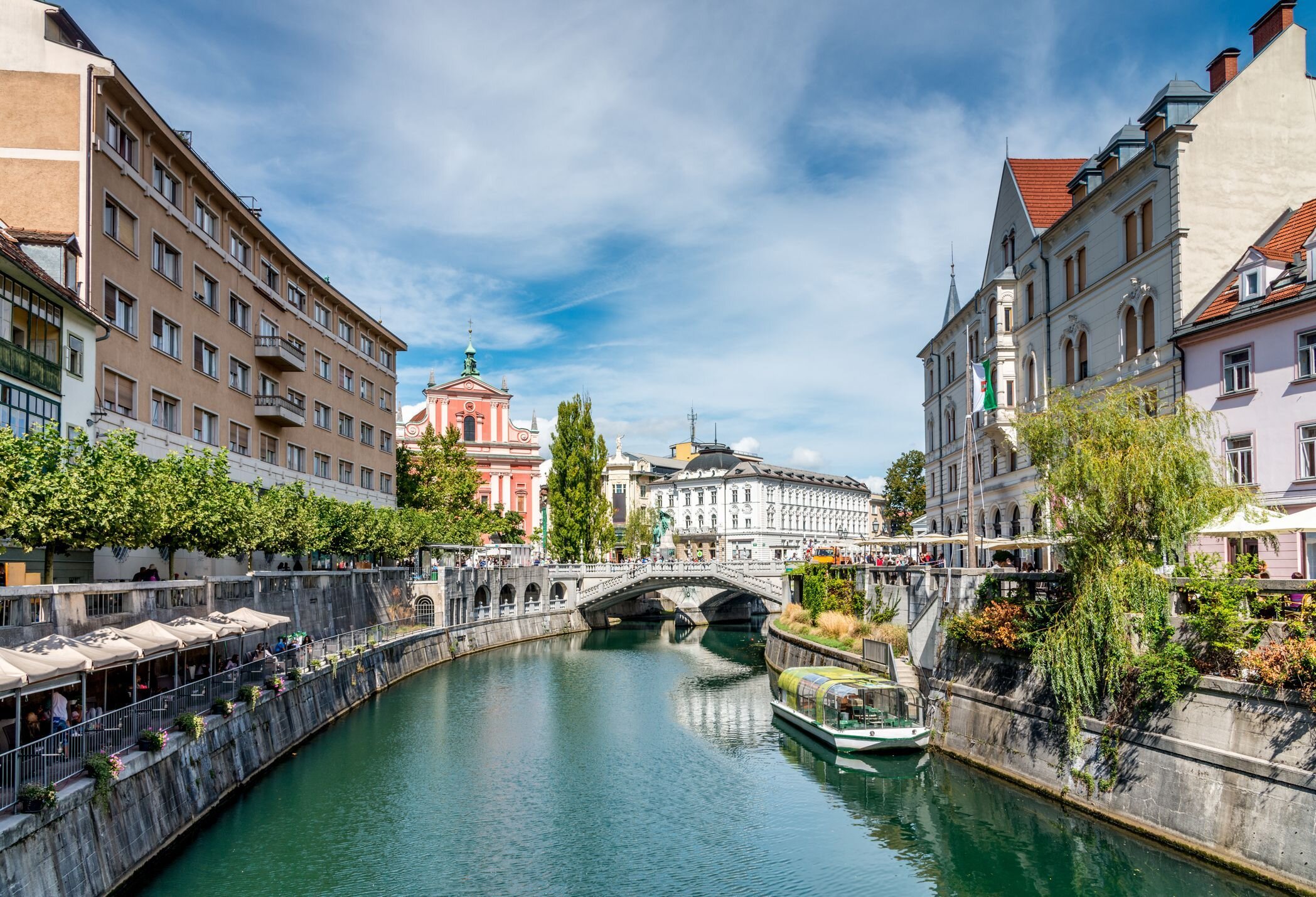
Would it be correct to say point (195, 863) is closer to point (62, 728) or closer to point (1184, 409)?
point (62, 728)

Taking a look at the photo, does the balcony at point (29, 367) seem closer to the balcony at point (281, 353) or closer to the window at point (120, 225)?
the window at point (120, 225)

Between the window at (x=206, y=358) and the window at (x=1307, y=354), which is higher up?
the window at (x=206, y=358)

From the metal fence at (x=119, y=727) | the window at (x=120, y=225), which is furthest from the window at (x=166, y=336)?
the metal fence at (x=119, y=727)

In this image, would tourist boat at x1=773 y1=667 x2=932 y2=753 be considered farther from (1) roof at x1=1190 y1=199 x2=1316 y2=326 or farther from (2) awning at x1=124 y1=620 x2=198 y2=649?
(2) awning at x1=124 y1=620 x2=198 y2=649

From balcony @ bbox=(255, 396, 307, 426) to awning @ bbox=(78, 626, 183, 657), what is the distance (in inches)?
1049

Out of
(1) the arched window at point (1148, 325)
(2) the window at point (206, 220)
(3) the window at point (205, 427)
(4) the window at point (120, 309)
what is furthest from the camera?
(2) the window at point (206, 220)

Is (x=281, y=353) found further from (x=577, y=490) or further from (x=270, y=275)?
(x=577, y=490)

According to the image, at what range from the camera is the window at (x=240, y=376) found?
48.0 metres

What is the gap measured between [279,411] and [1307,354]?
44.3 m

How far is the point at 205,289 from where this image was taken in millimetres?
45281

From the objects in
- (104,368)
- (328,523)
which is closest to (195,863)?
(104,368)

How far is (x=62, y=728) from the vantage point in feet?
63.8

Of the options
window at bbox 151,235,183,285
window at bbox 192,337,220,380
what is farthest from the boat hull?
window at bbox 151,235,183,285

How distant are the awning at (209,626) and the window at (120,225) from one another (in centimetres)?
1616
